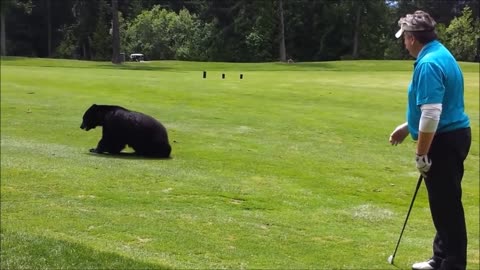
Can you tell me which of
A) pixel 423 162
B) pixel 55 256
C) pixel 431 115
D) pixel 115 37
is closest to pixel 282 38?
pixel 115 37

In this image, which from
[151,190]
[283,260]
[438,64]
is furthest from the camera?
[151,190]

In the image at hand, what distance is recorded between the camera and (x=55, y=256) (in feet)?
20.3

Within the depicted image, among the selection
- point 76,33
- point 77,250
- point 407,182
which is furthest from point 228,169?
point 76,33

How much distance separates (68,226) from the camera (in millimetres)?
7531

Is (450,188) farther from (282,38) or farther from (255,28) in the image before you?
(282,38)

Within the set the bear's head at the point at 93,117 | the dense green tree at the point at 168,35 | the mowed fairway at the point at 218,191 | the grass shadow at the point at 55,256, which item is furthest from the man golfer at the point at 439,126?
the dense green tree at the point at 168,35

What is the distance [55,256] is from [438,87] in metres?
3.58

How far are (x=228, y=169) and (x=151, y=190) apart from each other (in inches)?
88.7

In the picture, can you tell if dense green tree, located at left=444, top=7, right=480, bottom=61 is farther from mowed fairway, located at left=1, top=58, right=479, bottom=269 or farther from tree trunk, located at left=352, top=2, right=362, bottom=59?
tree trunk, located at left=352, top=2, right=362, bottom=59

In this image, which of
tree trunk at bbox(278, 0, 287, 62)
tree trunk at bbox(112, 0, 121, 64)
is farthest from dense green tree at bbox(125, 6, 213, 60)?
tree trunk at bbox(278, 0, 287, 62)

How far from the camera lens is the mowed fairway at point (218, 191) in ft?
23.0

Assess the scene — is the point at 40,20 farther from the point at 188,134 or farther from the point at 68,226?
the point at 68,226

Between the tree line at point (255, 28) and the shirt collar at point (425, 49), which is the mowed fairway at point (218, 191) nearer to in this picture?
the shirt collar at point (425, 49)

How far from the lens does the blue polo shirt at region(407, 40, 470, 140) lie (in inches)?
188
